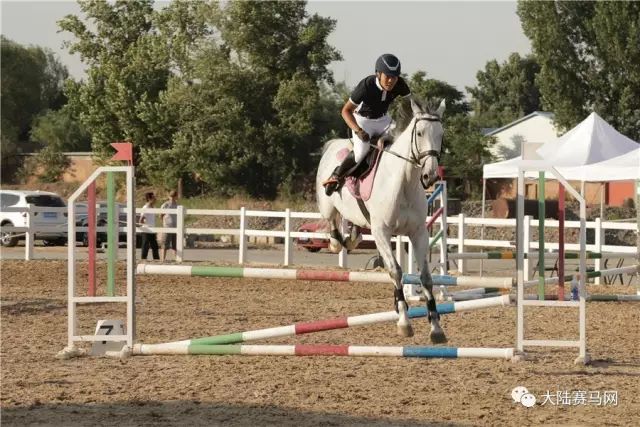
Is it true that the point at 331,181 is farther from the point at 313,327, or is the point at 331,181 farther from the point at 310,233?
the point at 310,233

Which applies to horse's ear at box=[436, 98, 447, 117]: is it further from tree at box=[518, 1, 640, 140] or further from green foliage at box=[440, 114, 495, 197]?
tree at box=[518, 1, 640, 140]

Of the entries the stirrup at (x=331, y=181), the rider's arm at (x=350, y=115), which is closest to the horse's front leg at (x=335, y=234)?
→ the stirrup at (x=331, y=181)

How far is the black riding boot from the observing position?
10656 millimetres

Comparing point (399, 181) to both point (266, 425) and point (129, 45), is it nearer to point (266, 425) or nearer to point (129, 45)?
point (266, 425)

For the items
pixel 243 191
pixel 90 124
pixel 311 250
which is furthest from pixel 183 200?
pixel 311 250

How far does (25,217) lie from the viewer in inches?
1236

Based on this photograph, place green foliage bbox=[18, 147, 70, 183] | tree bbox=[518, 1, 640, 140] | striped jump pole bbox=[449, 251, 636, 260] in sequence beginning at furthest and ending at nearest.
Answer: green foliage bbox=[18, 147, 70, 183]
tree bbox=[518, 1, 640, 140]
striped jump pole bbox=[449, 251, 636, 260]

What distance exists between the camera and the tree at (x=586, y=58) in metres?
51.9

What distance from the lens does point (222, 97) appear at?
4978 centimetres

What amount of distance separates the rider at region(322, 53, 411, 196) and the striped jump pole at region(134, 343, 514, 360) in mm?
1934

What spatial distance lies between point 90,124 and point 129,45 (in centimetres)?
461

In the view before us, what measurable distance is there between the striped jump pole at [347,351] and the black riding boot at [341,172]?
6.05 ft

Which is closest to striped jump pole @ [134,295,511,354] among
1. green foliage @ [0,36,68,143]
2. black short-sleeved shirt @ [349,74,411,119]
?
black short-sleeved shirt @ [349,74,411,119]

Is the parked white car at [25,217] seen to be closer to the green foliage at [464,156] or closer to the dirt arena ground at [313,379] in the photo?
the dirt arena ground at [313,379]
